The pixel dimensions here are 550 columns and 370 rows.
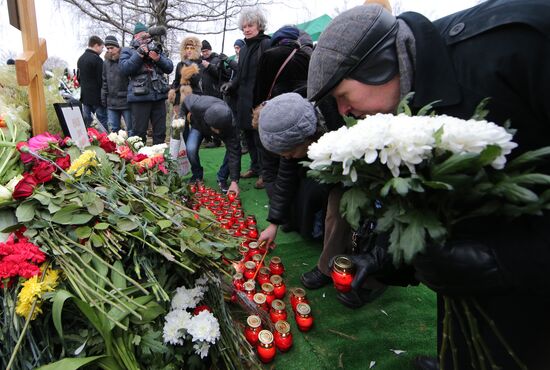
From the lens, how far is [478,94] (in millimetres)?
895

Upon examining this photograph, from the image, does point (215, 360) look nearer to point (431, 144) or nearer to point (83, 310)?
point (83, 310)

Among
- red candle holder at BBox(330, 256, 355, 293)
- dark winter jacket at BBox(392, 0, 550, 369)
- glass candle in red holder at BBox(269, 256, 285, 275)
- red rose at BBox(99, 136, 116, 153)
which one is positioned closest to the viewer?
dark winter jacket at BBox(392, 0, 550, 369)

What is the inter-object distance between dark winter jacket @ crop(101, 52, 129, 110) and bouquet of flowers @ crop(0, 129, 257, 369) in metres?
4.17

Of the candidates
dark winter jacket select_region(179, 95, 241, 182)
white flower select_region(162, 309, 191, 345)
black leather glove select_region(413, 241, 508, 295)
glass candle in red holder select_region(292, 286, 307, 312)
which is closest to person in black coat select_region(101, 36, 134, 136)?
dark winter jacket select_region(179, 95, 241, 182)

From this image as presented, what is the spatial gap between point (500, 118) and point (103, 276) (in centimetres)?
128

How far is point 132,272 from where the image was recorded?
127 centimetres

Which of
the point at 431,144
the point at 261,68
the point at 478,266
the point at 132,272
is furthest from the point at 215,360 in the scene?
the point at 261,68

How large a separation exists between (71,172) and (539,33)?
171 centimetres

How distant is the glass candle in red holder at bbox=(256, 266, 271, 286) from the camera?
219 cm

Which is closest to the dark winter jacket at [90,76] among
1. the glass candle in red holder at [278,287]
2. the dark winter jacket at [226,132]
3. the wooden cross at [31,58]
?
the dark winter jacket at [226,132]

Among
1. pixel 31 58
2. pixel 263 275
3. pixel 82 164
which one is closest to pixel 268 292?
pixel 263 275

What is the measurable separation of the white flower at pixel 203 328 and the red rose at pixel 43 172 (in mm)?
873

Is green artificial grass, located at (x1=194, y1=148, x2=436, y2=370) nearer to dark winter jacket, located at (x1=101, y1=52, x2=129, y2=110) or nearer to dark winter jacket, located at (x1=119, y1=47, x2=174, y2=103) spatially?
dark winter jacket, located at (x1=119, y1=47, x2=174, y2=103)

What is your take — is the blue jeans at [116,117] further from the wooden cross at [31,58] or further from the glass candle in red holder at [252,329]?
the glass candle in red holder at [252,329]
